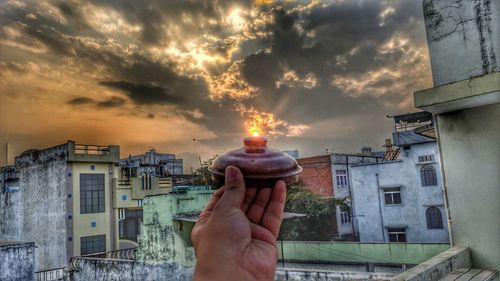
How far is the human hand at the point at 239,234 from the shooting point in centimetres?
145

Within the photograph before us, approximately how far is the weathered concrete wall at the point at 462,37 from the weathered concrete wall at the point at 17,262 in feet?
46.6

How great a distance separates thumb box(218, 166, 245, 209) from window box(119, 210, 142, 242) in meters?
21.4

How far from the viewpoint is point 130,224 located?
22047mm

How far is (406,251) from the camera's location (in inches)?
458

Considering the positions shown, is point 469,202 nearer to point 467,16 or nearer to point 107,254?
point 467,16

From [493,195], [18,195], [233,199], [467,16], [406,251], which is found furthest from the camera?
[18,195]

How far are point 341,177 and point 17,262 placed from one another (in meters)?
16.1

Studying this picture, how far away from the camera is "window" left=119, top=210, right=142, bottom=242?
70.6 ft

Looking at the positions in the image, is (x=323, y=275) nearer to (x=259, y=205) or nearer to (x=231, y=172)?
(x=259, y=205)

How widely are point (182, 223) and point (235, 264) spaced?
1314 cm

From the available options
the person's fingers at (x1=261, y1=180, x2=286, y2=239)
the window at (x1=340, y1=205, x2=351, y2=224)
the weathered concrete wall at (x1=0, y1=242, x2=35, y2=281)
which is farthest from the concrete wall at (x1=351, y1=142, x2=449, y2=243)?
the person's fingers at (x1=261, y1=180, x2=286, y2=239)

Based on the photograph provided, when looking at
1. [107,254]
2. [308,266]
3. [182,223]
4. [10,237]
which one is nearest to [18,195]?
[10,237]

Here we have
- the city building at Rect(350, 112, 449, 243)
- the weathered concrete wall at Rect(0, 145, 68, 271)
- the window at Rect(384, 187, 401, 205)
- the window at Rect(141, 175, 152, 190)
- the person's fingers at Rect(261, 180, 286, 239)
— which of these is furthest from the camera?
the window at Rect(141, 175, 152, 190)

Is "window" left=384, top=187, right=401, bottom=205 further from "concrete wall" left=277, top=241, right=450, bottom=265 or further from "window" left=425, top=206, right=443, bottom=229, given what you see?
"concrete wall" left=277, top=241, right=450, bottom=265
